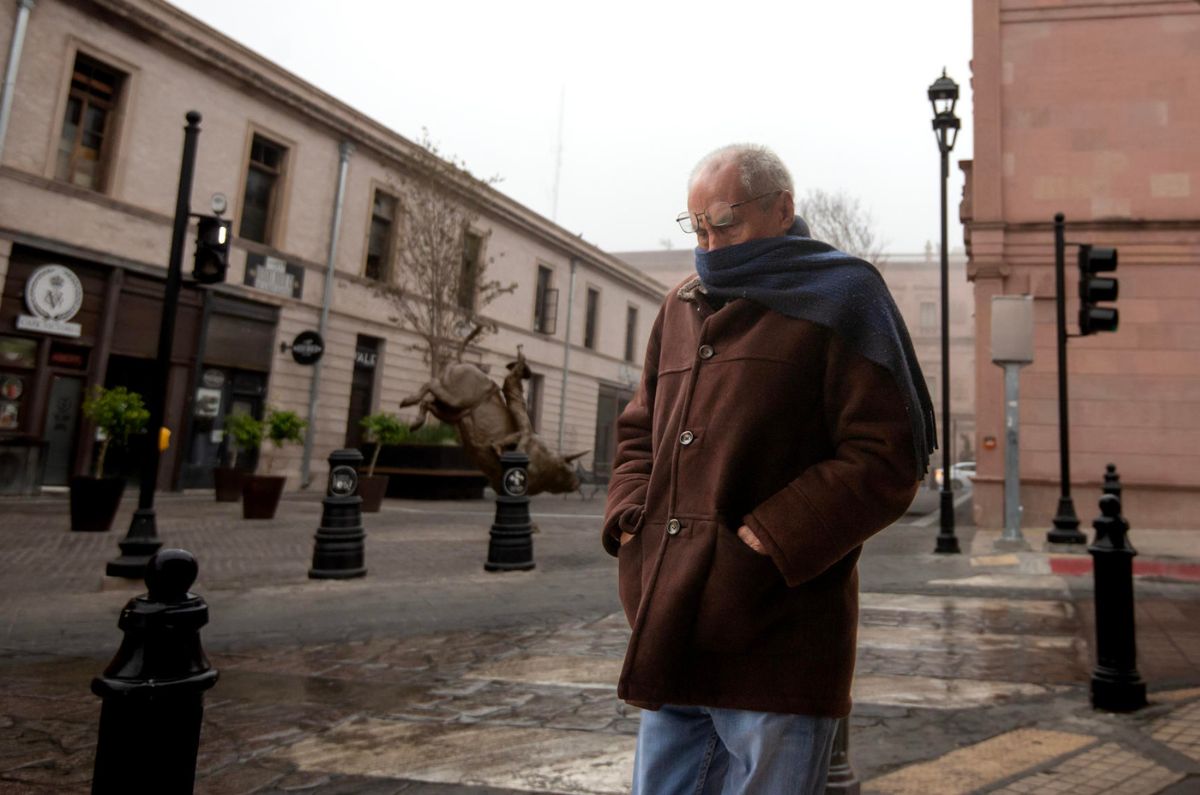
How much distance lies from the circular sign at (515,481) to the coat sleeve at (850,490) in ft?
22.7

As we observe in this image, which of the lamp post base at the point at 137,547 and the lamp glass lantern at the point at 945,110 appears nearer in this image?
the lamp post base at the point at 137,547

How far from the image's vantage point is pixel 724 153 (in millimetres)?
1819

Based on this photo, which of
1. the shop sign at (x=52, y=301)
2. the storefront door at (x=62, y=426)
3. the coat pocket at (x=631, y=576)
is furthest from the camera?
the storefront door at (x=62, y=426)

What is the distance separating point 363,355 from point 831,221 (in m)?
17.0

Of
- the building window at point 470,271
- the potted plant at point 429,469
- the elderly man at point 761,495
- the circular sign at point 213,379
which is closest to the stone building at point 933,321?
the building window at point 470,271

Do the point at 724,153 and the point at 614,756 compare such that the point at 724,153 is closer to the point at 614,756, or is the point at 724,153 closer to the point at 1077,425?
the point at 614,756

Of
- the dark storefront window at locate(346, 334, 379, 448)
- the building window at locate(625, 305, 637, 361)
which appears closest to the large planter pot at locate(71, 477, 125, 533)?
the dark storefront window at locate(346, 334, 379, 448)

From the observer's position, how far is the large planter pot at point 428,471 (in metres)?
18.4

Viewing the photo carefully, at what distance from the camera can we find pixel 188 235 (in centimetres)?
1728

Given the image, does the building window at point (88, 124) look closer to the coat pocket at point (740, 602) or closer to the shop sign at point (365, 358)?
the shop sign at point (365, 358)

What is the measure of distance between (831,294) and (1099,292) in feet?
31.0

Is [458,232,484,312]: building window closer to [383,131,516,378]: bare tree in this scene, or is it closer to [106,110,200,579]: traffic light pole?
[383,131,516,378]: bare tree

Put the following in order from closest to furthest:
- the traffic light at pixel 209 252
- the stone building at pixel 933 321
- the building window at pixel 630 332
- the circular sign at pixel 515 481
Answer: the traffic light at pixel 209 252, the circular sign at pixel 515 481, the building window at pixel 630 332, the stone building at pixel 933 321

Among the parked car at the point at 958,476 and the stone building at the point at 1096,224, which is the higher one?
the stone building at the point at 1096,224
